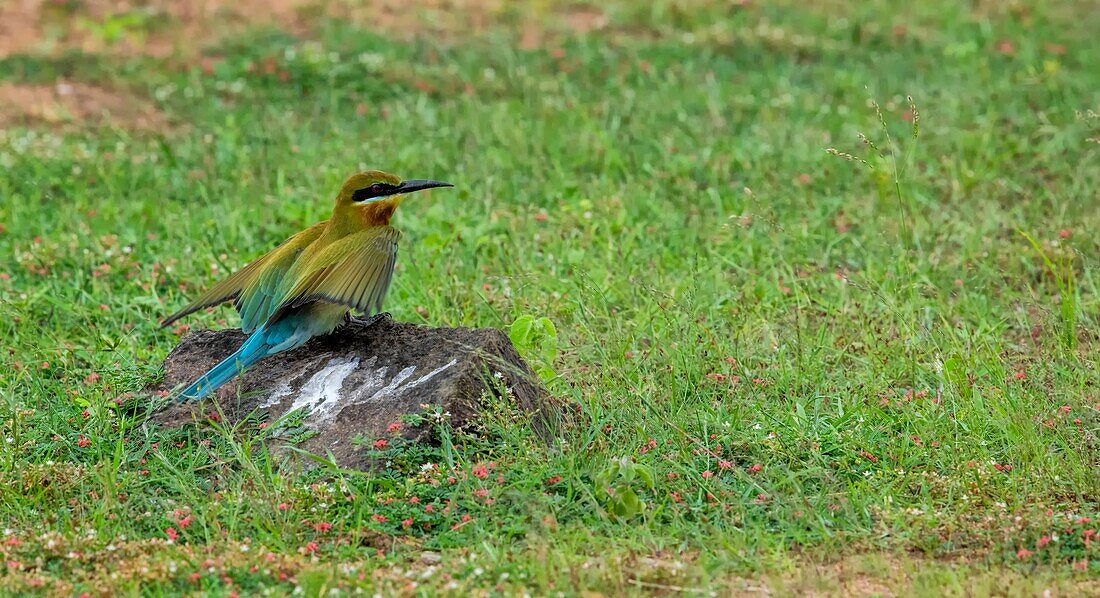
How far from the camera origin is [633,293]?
5871mm

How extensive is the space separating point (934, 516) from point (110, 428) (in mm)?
2617

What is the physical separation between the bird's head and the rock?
433 millimetres

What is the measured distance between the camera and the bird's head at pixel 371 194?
16.4ft

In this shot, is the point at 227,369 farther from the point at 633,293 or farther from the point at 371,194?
the point at 633,293

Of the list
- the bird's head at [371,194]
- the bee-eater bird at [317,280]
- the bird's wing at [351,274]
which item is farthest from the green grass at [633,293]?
the bird's head at [371,194]

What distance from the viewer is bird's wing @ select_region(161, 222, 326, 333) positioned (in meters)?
4.82

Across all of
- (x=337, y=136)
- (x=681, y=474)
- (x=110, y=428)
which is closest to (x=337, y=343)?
(x=110, y=428)

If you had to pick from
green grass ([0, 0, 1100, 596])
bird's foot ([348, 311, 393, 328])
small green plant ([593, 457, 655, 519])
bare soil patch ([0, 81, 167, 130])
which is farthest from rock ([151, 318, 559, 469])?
bare soil patch ([0, 81, 167, 130])

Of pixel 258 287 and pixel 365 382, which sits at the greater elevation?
pixel 258 287

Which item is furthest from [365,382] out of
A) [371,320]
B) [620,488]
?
[620,488]

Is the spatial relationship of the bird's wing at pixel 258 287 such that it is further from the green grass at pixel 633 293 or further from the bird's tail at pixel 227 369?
the green grass at pixel 633 293

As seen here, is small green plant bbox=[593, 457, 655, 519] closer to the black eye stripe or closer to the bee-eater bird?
the bee-eater bird

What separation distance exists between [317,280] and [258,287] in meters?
0.37

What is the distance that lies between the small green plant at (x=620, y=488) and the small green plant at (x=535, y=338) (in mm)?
902
